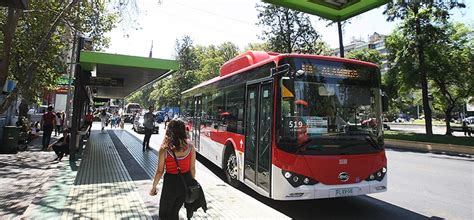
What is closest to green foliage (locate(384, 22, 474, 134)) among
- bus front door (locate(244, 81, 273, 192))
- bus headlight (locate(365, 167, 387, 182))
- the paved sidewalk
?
bus headlight (locate(365, 167, 387, 182))

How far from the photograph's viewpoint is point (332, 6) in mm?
6164

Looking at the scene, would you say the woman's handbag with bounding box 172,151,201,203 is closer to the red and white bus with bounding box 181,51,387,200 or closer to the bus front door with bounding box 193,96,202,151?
the red and white bus with bounding box 181,51,387,200

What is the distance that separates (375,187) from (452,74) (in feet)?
68.1

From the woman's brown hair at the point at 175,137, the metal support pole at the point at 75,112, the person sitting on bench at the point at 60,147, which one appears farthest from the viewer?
the person sitting on bench at the point at 60,147

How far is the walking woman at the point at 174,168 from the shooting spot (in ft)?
13.4

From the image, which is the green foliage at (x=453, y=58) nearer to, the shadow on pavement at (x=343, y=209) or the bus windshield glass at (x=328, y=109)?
the shadow on pavement at (x=343, y=209)

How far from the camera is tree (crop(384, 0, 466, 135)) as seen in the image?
22312mm

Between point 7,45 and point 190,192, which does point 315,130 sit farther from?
point 7,45

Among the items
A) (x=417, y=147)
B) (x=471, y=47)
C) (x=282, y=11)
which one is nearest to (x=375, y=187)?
(x=417, y=147)

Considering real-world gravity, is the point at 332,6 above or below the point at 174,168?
above

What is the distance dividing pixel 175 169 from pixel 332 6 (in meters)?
4.12

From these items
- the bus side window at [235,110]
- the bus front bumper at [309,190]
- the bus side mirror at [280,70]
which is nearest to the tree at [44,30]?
the bus side window at [235,110]

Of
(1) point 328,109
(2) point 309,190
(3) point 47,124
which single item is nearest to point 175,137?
(2) point 309,190

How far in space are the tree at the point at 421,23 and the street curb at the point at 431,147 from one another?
4.11 metres
